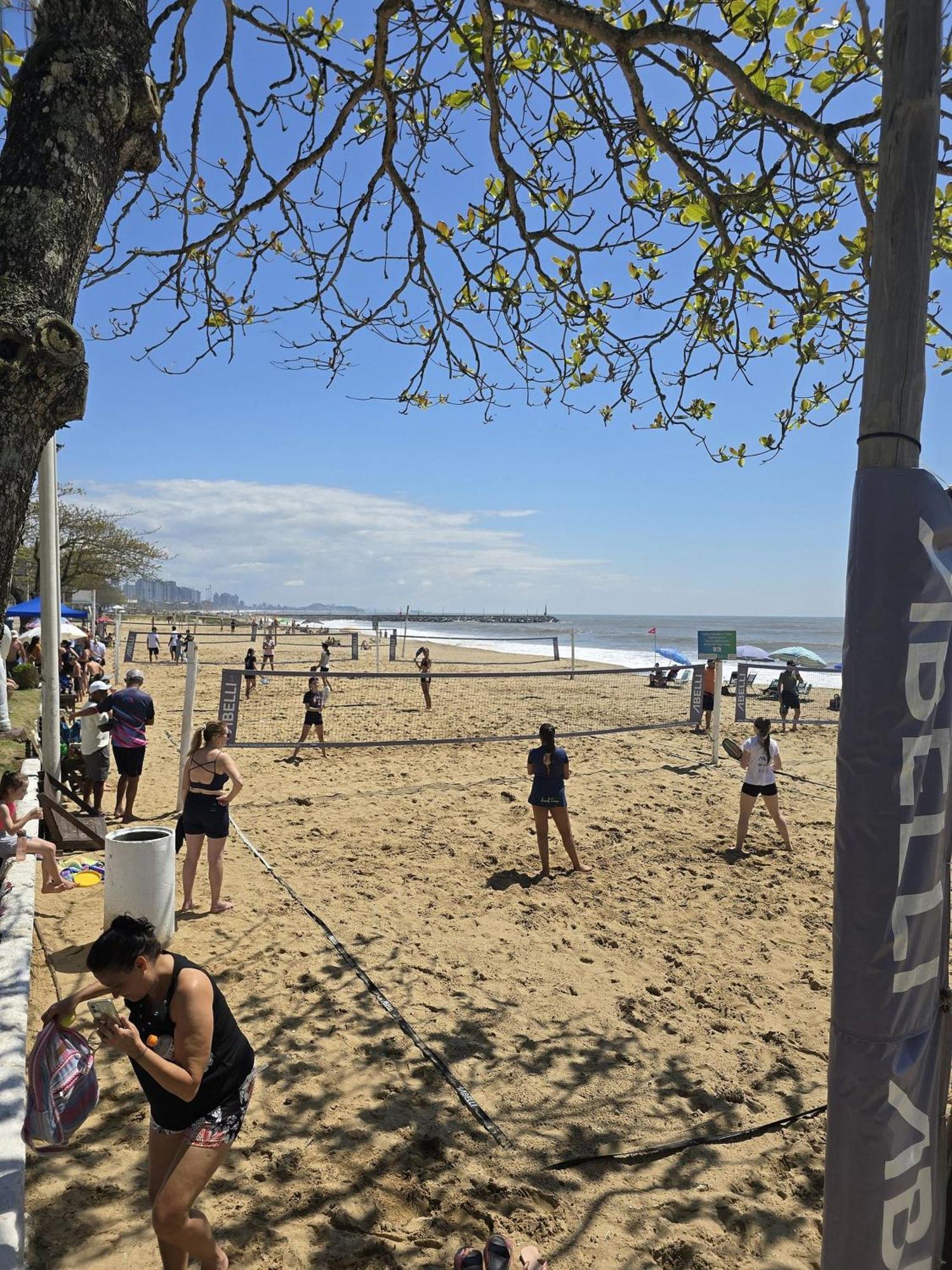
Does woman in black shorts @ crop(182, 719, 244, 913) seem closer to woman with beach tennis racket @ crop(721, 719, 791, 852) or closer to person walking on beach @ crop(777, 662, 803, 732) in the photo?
woman with beach tennis racket @ crop(721, 719, 791, 852)

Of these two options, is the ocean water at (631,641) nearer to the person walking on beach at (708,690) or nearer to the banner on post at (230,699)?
the person walking on beach at (708,690)

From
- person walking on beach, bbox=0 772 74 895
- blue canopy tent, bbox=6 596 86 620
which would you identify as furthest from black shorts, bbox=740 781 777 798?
blue canopy tent, bbox=6 596 86 620

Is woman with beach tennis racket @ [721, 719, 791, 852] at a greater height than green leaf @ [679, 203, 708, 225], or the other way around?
green leaf @ [679, 203, 708, 225]

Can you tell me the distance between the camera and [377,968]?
18.4 feet

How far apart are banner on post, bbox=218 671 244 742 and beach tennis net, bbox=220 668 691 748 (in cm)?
1

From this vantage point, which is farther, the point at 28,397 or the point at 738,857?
the point at 738,857

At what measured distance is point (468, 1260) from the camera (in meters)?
2.83

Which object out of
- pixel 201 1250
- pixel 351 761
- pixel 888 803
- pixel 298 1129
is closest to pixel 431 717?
pixel 351 761

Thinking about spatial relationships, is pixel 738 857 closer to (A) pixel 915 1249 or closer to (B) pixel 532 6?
(A) pixel 915 1249

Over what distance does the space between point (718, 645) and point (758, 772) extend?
5.10 meters

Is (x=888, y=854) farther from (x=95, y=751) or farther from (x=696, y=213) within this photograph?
(x=95, y=751)

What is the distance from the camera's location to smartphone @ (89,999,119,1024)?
2.40m

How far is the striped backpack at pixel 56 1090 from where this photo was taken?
2.69 metres

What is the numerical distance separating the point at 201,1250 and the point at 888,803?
274 cm
